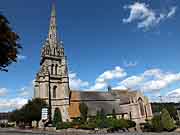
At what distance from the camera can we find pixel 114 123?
4062 cm

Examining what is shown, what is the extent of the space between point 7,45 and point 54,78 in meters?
51.5

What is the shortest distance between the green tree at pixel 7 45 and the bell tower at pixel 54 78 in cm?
4715

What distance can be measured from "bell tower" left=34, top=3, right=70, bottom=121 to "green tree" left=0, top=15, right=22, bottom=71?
47.2 meters

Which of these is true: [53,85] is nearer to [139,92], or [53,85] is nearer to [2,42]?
[139,92]

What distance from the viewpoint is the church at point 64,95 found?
63156 millimetres

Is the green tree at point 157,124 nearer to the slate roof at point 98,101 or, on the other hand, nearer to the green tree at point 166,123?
the green tree at point 166,123

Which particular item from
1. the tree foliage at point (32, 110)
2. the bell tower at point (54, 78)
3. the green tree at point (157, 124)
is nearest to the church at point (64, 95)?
the bell tower at point (54, 78)

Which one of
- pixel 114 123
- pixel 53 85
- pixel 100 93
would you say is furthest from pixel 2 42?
pixel 100 93

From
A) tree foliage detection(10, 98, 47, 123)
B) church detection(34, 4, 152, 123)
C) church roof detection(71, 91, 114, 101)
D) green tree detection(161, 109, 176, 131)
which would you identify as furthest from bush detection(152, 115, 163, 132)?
church roof detection(71, 91, 114, 101)

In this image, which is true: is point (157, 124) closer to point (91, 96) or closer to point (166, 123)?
point (166, 123)

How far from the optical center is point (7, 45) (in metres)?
14.1

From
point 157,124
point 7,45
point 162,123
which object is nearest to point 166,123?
point 162,123

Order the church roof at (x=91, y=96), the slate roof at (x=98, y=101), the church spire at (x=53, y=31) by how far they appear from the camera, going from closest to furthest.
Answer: the slate roof at (x=98, y=101) < the church roof at (x=91, y=96) < the church spire at (x=53, y=31)

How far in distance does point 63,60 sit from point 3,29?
54.2 m
